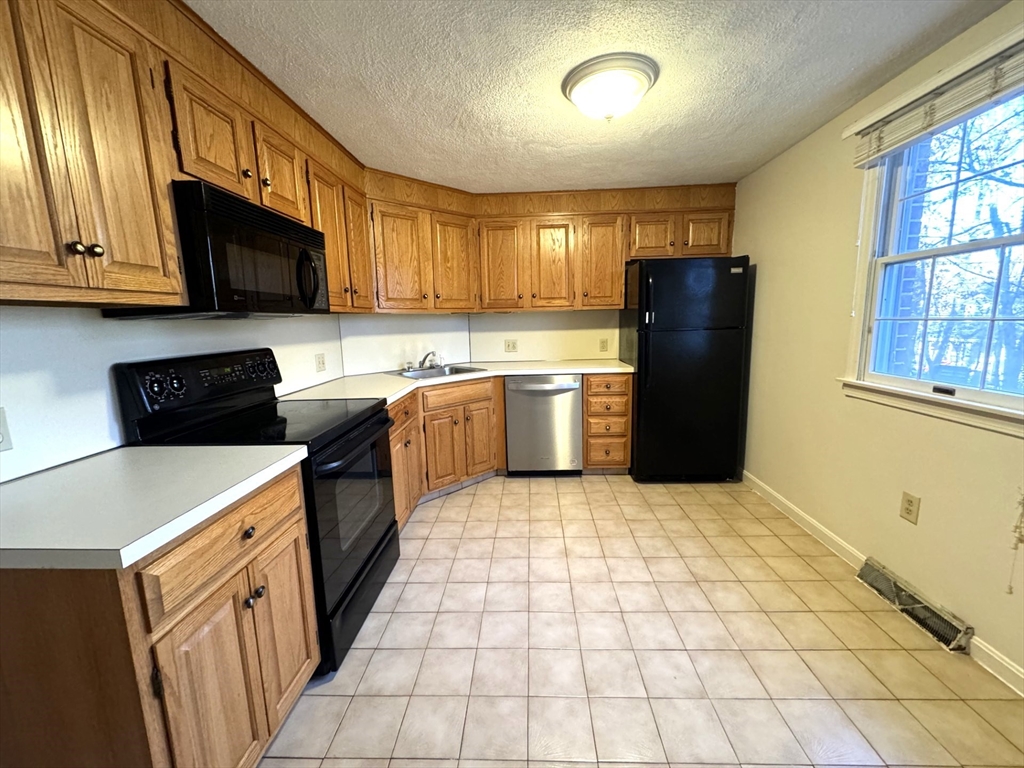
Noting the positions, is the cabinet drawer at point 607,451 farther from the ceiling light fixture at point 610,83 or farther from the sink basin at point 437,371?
the ceiling light fixture at point 610,83

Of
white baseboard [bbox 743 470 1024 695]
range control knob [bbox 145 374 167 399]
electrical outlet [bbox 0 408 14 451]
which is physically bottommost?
white baseboard [bbox 743 470 1024 695]

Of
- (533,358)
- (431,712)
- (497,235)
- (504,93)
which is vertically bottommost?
(431,712)

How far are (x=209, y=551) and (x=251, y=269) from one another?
0.99 meters

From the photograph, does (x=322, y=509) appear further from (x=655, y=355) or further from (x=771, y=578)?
(x=655, y=355)

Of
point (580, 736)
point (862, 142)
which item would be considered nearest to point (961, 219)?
point (862, 142)

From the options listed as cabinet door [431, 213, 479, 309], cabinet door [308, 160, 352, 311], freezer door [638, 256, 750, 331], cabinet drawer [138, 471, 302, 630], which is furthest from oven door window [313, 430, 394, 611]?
freezer door [638, 256, 750, 331]

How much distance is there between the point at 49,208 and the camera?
905 mm

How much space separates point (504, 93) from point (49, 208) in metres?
1.61

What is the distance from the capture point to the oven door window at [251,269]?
1.29m

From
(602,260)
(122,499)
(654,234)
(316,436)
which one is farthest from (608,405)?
(122,499)

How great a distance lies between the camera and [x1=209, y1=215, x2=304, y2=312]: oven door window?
1.29 metres

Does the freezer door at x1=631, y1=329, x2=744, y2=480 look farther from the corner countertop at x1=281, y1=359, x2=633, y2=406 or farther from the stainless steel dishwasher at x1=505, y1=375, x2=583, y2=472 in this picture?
the stainless steel dishwasher at x1=505, y1=375, x2=583, y2=472

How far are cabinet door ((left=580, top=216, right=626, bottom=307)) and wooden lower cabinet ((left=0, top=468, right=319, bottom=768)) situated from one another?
287 centimetres

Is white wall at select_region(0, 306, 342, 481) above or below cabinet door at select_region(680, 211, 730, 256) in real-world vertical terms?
below
